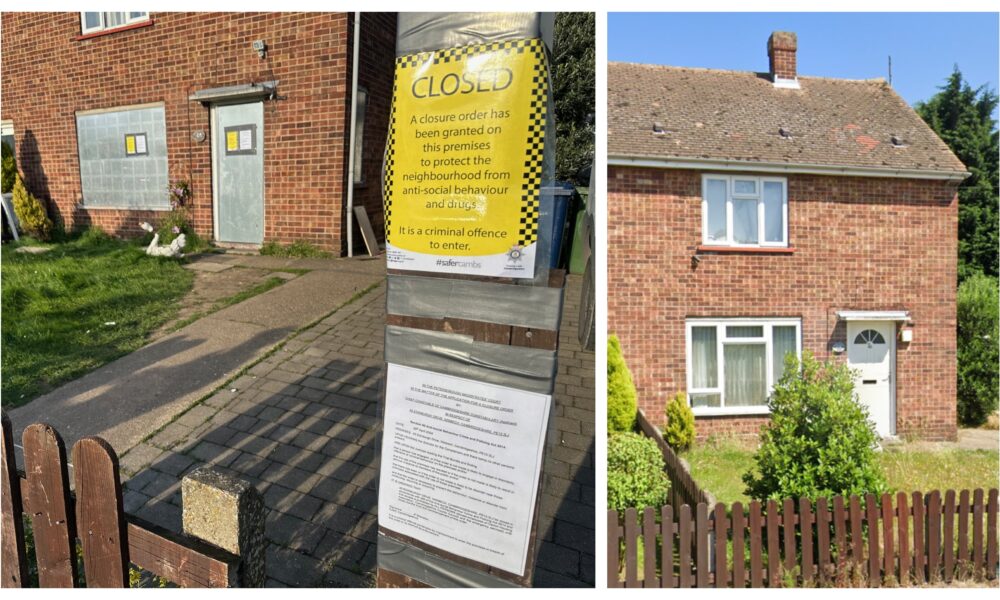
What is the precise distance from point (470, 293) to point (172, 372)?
3.73m

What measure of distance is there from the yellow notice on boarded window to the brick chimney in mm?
9324

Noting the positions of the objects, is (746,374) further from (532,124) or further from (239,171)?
(239,171)

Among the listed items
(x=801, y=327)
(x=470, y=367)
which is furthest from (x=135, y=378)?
(x=801, y=327)

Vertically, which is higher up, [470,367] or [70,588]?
[470,367]

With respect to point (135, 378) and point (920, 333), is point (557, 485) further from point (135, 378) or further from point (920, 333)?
point (920, 333)

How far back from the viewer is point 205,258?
8.14m

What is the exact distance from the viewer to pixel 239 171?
862 centimetres

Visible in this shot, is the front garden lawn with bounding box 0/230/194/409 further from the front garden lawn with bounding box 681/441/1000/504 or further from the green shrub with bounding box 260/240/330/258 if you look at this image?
the front garden lawn with bounding box 681/441/1000/504

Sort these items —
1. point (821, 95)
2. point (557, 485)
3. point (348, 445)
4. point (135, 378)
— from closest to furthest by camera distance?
point (557, 485) < point (348, 445) < point (135, 378) < point (821, 95)

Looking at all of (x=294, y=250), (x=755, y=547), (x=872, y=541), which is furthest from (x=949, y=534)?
(x=294, y=250)

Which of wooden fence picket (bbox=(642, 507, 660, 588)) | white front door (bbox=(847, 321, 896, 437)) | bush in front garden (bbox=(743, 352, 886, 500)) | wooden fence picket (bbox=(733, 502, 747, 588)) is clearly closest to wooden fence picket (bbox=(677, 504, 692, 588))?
wooden fence picket (bbox=(642, 507, 660, 588))

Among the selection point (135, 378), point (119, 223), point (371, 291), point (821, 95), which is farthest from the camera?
point (119, 223)

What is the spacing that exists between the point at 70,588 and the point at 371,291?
464 cm

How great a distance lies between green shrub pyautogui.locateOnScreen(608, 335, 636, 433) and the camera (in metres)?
6.65
